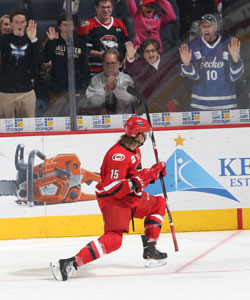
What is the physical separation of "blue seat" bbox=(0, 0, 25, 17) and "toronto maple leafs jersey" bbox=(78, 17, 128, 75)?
0.63 meters

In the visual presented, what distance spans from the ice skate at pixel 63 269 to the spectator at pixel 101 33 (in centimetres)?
250

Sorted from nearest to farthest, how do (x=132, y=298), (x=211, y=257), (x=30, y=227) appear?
(x=132, y=298) < (x=211, y=257) < (x=30, y=227)

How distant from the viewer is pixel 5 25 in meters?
6.28

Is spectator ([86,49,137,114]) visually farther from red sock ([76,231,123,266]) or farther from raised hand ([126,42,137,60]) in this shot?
red sock ([76,231,123,266])

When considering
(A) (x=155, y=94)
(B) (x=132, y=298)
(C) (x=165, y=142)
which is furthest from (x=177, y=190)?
(B) (x=132, y=298)

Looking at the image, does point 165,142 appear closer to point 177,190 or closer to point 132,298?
point 177,190

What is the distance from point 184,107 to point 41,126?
1.34 m

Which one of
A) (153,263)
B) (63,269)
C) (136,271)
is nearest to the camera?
(63,269)

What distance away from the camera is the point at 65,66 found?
6297mm

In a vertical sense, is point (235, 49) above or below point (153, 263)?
above

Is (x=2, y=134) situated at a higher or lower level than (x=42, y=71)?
lower

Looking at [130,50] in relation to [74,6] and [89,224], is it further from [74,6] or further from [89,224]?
[89,224]

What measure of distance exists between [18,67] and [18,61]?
0.06m

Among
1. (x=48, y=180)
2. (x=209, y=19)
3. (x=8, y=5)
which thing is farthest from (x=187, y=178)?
(x=8, y=5)
